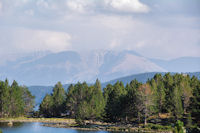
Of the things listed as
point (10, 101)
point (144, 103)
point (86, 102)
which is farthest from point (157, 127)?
point (10, 101)

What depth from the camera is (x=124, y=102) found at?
143750 mm

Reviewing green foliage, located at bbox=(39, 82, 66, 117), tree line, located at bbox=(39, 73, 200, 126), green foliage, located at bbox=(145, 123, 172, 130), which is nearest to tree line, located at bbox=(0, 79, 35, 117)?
green foliage, located at bbox=(39, 82, 66, 117)

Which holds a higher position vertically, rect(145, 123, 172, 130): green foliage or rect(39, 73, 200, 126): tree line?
rect(39, 73, 200, 126): tree line

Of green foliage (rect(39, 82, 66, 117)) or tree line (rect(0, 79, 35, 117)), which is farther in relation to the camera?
green foliage (rect(39, 82, 66, 117))

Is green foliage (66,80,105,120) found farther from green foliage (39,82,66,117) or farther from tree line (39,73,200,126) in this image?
green foliage (39,82,66,117)

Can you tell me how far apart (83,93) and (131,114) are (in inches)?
1551

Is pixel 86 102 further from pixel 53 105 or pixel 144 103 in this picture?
pixel 53 105

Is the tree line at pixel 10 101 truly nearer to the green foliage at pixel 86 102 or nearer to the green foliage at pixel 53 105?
the green foliage at pixel 53 105

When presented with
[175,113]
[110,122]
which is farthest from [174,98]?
[110,122]

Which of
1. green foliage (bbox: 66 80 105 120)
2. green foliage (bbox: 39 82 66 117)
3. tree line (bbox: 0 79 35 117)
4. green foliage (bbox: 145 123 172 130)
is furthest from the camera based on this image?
green foliage (bbox: 39 82 66 117)

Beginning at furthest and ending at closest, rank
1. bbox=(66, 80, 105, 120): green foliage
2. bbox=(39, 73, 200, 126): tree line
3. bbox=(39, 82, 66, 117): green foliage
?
bbox=(39, 82, 66, 117): green foliage
bbox=(66, 80, 105, 120): green foliage
bbox=(39, 73, 200, 126): tree line

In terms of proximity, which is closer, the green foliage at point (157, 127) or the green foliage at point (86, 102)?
the green foliage at point (157, 127)

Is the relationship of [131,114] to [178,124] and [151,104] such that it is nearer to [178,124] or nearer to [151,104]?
[151,104]

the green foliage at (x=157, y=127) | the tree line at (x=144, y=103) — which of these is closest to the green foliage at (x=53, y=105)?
the tree line at (x=144, y=103)
